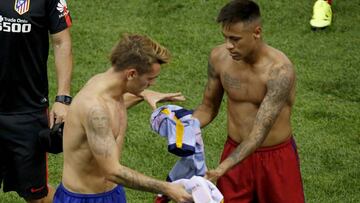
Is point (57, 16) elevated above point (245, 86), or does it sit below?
above

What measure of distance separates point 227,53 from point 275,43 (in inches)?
183

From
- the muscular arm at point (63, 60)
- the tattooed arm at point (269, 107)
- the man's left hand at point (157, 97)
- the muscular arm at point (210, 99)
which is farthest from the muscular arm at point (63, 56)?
the tattooed arm at point (269, 107)

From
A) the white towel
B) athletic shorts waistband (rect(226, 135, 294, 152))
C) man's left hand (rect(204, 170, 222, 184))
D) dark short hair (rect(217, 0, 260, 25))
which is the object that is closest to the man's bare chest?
athletic shorts waistband (rect(226, 135, 294, 152))

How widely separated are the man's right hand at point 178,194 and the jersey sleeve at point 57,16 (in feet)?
5.91

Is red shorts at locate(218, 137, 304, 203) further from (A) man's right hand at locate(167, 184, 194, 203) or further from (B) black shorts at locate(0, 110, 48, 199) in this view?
(B) black shorts at locate(0, 110, 48, 199)

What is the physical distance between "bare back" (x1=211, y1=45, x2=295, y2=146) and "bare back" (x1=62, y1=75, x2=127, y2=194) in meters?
0.90

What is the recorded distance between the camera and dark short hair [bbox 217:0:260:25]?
566 centimetres

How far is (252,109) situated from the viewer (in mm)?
5961

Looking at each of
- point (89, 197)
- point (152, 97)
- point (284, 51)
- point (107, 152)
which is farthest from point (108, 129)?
point (284, 51)

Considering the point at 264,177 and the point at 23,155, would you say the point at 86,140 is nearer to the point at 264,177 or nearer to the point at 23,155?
the point at 23,155

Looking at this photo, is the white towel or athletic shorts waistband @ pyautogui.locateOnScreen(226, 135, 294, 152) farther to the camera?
athletic shorts waistband @ pyautogui.locateOnScreen(226, 135, 294, 152)

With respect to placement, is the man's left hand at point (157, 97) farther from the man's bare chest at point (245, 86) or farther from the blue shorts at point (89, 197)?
the blue shorts at point (89, 197)

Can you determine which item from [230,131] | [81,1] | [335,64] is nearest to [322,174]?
[230,131]

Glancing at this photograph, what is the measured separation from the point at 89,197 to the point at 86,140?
0.44 metres
